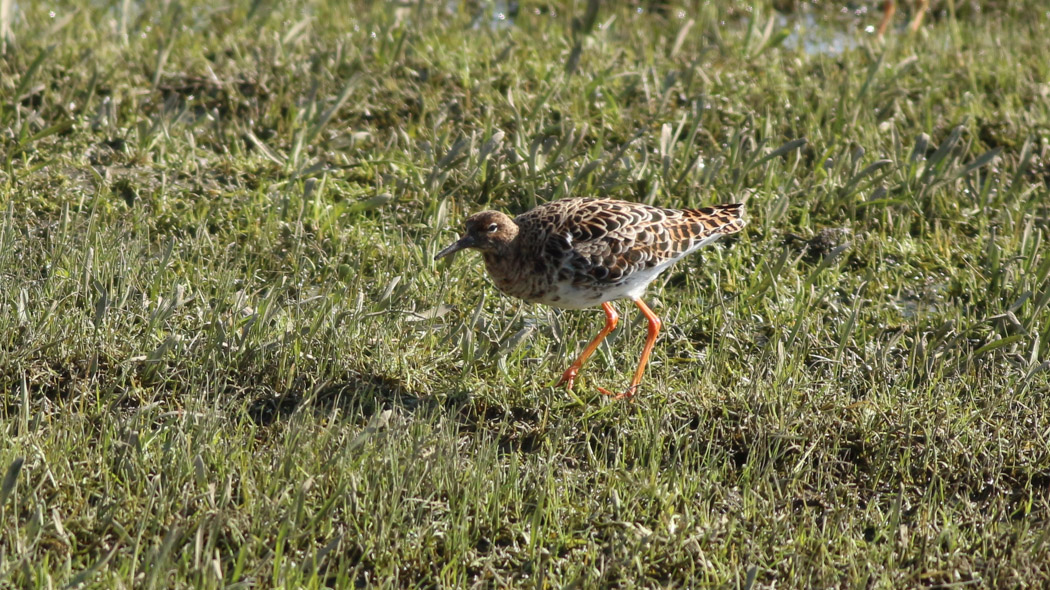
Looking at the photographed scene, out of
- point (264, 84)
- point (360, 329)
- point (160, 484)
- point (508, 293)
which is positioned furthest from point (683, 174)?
point (160, 484)

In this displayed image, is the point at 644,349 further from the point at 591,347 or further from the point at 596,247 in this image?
the point at 596,247

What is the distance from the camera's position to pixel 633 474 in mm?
4836

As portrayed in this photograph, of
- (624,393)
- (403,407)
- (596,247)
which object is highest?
(596,247)

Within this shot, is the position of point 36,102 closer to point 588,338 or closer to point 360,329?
point 360,329

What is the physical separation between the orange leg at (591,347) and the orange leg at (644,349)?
0.13 m

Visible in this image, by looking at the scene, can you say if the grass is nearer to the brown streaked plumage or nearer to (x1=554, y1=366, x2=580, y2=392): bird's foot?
(x1=554, y1=366, x2=580, y2=392): bird's foot

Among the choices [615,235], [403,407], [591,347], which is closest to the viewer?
[403,407]

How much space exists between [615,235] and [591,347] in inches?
21.5

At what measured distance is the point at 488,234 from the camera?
219 inches

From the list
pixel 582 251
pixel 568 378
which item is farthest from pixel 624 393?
pixel 582 251

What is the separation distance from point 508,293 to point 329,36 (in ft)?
12.3

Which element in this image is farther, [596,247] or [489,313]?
[489,313]

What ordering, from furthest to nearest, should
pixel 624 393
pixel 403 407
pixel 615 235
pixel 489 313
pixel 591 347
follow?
pixel 489 313
pixel 591 347
pixel 615 235
pixel 624 393
pixel 403 407

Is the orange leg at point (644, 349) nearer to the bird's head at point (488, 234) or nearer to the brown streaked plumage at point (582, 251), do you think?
the brown streaked plumage at point (582, 251)
